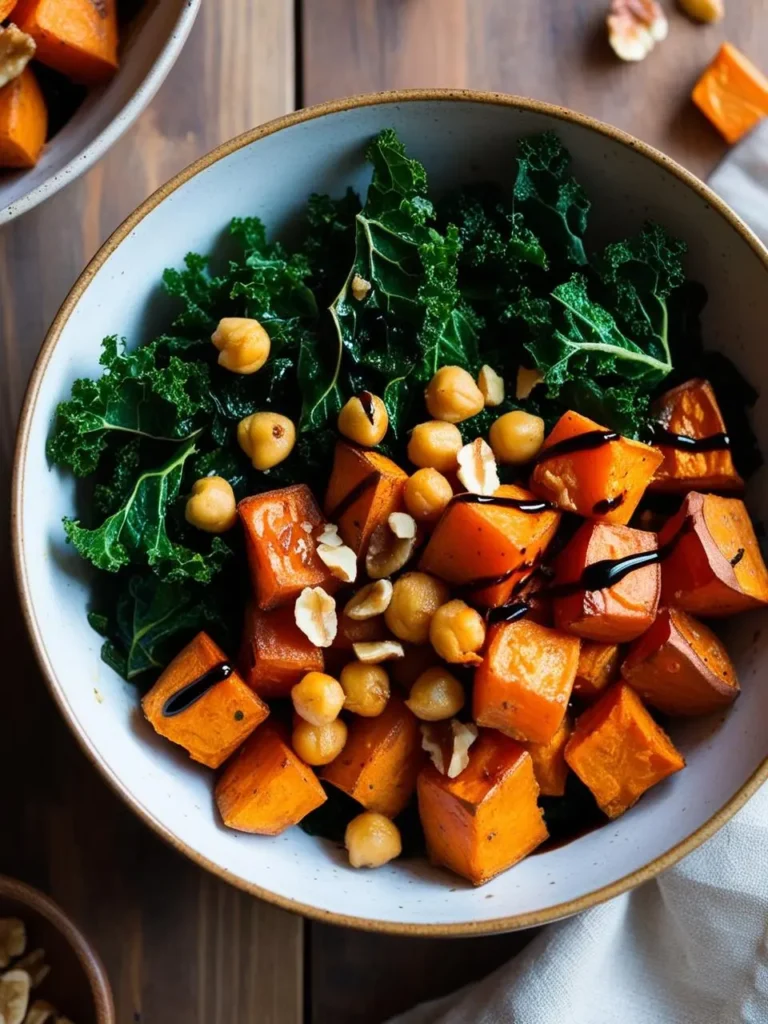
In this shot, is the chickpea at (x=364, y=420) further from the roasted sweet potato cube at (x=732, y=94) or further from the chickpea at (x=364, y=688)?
the roasted sweet potato cube at (x=732, y=94)

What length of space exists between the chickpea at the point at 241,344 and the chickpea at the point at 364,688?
0.45 m

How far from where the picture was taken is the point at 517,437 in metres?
1.49

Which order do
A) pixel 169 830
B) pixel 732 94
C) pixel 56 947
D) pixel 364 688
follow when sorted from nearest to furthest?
pixel 169 830, pixel 364 688, pixel 56 947, pixel 732 94

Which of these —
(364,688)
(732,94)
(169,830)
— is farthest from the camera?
(732,94)

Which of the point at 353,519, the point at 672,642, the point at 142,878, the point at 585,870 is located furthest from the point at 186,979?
the point at 672,642

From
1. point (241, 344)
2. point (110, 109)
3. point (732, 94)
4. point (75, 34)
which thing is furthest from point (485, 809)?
point (732, 94)

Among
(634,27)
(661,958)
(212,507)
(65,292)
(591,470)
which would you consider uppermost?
(634,27)

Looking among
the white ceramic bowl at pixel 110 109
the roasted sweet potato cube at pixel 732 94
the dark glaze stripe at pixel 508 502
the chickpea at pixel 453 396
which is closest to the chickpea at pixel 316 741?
the dark glaze stripe at pixel 508 502

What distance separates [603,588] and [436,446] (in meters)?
0.30

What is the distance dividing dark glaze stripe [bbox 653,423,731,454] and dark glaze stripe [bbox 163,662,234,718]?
708mm

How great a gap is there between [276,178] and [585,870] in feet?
3.53

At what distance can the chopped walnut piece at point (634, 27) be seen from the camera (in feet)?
6.00

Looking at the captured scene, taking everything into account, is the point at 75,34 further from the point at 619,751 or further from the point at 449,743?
the point at 619,751

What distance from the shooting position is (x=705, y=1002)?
5.74 ft
